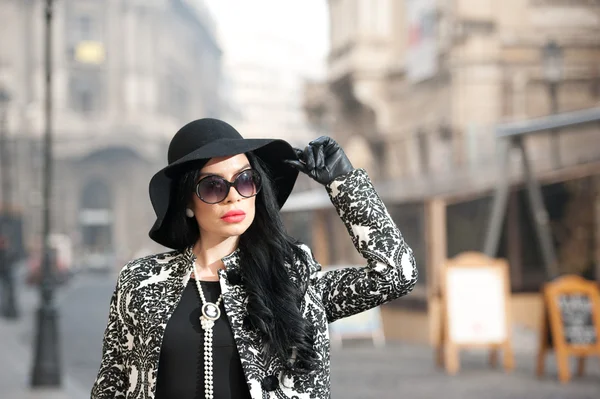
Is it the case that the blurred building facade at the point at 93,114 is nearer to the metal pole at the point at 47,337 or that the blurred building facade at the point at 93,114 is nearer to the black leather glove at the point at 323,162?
the metal pole at the point at 47,337

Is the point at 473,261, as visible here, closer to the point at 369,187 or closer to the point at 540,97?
the point at 369,187

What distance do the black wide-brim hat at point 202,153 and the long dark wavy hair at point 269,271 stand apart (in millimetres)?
28

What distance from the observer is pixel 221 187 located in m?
2.92

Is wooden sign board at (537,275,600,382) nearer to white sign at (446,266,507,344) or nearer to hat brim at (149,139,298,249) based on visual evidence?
white sign at (446,266,507,344)

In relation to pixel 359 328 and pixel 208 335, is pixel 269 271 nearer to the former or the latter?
pixel 208 335

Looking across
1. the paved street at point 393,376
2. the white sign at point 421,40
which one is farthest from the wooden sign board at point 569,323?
the white sign at point 421,40

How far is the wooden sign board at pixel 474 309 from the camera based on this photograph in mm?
11904

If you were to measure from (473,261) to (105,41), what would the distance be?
61.4 meters

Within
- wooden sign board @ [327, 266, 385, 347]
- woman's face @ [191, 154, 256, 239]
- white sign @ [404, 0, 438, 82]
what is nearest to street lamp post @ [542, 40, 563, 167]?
white sign @ [404, 0, 438, 82]

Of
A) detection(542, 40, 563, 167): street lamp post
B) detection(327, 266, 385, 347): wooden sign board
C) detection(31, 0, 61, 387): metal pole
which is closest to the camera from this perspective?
detection(31, 0, 61, 387): metal pole

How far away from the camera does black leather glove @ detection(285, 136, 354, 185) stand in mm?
3004

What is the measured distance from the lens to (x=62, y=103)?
221 ft

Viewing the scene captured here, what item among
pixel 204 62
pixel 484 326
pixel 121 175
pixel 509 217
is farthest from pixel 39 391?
pixel 204 62

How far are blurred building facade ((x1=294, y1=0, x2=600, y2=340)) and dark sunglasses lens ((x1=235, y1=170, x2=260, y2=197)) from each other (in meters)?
12.4
